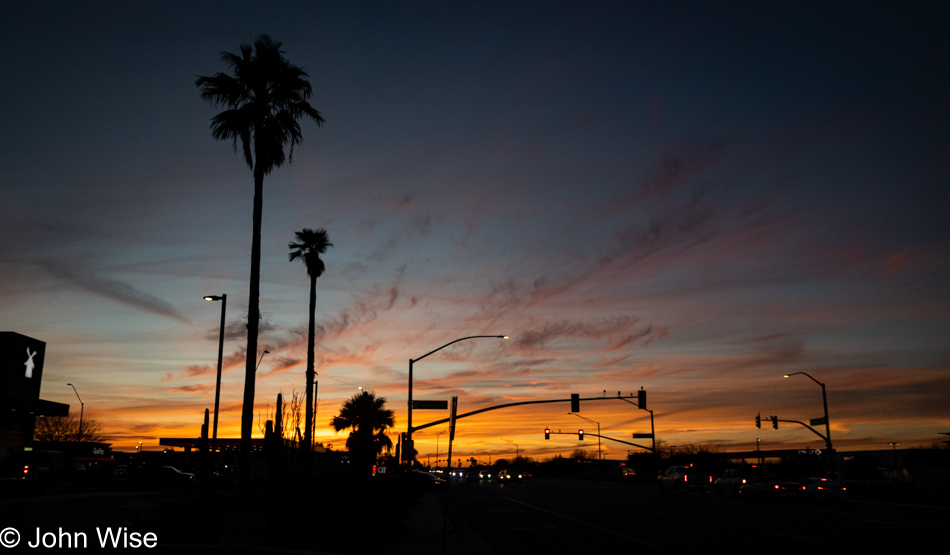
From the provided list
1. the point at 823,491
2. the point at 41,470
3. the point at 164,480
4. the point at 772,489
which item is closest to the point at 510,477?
the point at 164,480

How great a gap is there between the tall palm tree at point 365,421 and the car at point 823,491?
3623cm

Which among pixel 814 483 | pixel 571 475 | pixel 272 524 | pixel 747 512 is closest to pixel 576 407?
pixel 814 483

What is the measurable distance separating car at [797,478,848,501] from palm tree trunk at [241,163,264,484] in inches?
1190

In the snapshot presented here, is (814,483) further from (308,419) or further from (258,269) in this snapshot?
(258,269)

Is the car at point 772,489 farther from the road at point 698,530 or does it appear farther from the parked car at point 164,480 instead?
the parked car at point 164,480

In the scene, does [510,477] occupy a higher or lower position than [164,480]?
lower

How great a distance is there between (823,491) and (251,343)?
3148 centimetres

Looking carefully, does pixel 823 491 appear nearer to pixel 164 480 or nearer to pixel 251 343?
pixel 251 343

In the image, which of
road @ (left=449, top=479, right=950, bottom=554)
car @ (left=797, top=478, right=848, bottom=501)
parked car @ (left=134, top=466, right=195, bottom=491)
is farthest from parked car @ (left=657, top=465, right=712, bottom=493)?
parked car @ (left=134, top=466, right=195, bottom=491)

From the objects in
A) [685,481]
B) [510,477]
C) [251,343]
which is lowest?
[510,477]

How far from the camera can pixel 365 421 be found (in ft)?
218

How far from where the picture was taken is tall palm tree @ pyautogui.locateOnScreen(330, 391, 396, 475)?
65438 millimetres

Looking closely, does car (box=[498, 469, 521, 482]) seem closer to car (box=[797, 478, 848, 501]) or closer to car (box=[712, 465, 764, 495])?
car (box=[712, 465, 764, 495])

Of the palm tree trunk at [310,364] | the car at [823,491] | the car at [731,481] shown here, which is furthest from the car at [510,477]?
the palm tree trunk at [310,364]
